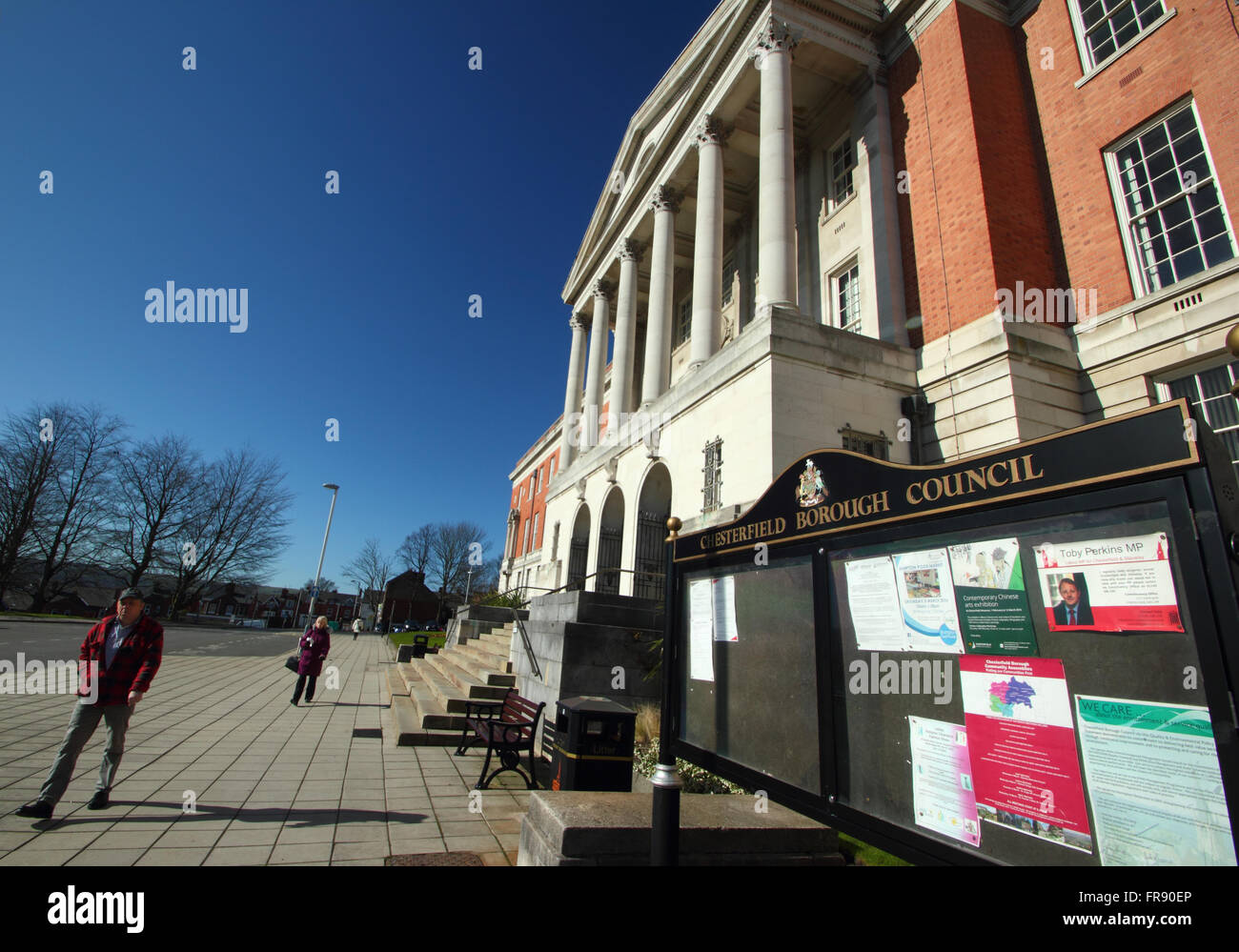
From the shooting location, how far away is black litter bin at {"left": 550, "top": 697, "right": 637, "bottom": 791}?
5.41 meters

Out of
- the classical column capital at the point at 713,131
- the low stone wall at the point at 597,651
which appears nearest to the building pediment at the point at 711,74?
the classical column capital at the point at 713,131

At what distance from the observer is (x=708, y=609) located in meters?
3.86

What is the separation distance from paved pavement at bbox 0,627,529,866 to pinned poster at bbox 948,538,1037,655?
12.4 feet

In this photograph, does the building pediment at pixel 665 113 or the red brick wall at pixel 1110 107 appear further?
the building pediment at pixel 665 113

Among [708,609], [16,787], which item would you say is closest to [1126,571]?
[708,609]

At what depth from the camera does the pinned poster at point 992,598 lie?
7.05 ft

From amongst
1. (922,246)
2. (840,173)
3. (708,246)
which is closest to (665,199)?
(708,246)

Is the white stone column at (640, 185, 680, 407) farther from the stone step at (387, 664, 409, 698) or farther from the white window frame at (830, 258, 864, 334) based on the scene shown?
the stone step at (387, 664, 409, 698)

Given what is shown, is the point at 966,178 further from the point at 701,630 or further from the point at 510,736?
the point at 510,736

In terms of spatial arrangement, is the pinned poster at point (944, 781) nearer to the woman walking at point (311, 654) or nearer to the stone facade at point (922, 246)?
the stone facade at point (922, 246)

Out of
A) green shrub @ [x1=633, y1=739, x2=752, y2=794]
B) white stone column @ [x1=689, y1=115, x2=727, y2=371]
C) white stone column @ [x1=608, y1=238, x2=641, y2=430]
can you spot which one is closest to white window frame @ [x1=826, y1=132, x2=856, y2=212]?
white stone column @ [x1=689, y1=115, x2=727, y2=371]

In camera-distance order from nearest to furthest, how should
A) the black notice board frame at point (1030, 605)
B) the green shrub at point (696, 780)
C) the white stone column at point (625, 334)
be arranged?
the black notice board frame at point (1030, 605), the green shrub at point (696, 780), the white stone column at point (625, 334)

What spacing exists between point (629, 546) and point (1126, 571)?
46.7ft
